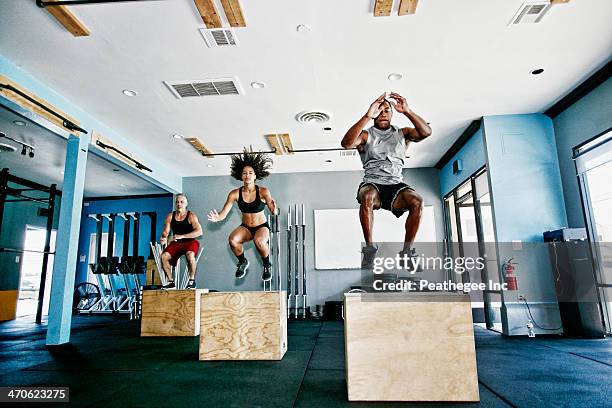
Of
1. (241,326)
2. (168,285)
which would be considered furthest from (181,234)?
(241,326)

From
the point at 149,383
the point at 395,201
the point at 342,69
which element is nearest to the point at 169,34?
the point at 342,69

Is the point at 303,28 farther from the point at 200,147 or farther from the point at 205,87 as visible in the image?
the point at 200,147

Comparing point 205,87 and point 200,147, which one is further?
point 200,147

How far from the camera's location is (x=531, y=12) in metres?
3.61

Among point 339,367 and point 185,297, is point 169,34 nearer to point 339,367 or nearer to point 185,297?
Result: point 185,297

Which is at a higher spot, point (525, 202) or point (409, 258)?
point (525, 202)

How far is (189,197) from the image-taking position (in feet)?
29.8

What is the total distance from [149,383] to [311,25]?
361 cm

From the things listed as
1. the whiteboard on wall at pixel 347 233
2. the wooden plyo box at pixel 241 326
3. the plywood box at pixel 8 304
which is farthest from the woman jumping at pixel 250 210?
the plywood box at pixel 8 304

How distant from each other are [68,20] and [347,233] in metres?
6.42

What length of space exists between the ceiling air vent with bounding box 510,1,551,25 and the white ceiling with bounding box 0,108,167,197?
20.8ft

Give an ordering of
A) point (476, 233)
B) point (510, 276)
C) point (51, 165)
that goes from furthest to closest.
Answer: point (51, 165), point (476, 233), point (510, 276)

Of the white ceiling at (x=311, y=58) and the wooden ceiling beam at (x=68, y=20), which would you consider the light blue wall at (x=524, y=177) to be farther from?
the wooden ceiling beam at (x=68, y=20)

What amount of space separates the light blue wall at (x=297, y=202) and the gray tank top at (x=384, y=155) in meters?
5.86
